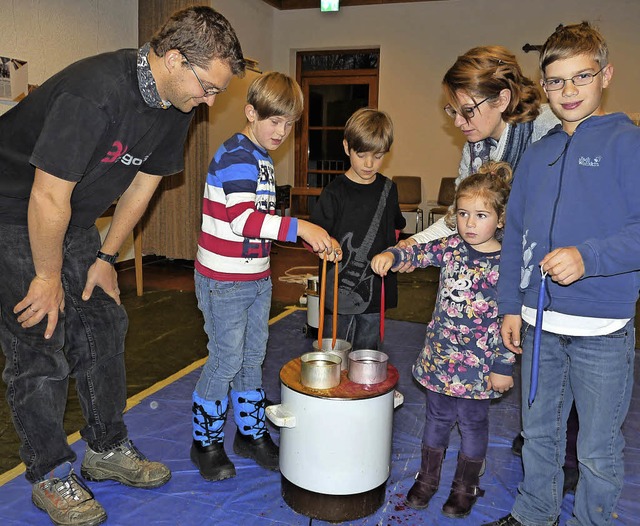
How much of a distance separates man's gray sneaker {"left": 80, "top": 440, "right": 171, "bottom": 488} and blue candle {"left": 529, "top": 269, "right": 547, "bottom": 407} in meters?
1.16

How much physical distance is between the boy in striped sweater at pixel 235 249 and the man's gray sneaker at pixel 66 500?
0.36 metres

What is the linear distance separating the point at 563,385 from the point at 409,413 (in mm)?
1015

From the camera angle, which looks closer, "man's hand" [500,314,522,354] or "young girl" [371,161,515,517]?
"man's hand" [500,314,522,354]

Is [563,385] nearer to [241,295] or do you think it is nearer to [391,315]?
[241,295]

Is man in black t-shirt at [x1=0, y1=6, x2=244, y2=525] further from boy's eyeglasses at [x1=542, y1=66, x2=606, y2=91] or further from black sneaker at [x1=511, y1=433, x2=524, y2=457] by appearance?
black sneaker at [x1=511, y1=433, x2=524, y2=457]

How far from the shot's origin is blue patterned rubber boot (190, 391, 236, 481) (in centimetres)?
199

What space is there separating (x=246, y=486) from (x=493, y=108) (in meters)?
1.40

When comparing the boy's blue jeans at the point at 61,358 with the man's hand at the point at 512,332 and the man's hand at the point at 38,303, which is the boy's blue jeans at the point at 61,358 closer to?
the man's hand at the point at 38,303

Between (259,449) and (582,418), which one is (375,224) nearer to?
(259,449)

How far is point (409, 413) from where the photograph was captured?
8.36 ft

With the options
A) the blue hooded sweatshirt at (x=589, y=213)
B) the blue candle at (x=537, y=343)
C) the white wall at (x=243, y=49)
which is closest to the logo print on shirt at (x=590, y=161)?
the blue hooded sweatshirt at (x=589, y=213)

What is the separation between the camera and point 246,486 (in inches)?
77.4

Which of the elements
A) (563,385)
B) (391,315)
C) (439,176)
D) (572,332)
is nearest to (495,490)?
(563,385)

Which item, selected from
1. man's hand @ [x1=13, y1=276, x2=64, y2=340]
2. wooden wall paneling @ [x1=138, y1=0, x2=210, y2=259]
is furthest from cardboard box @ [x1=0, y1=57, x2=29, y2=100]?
man's hand @ [x1=13, y1=276, x2=64, y2=340]
